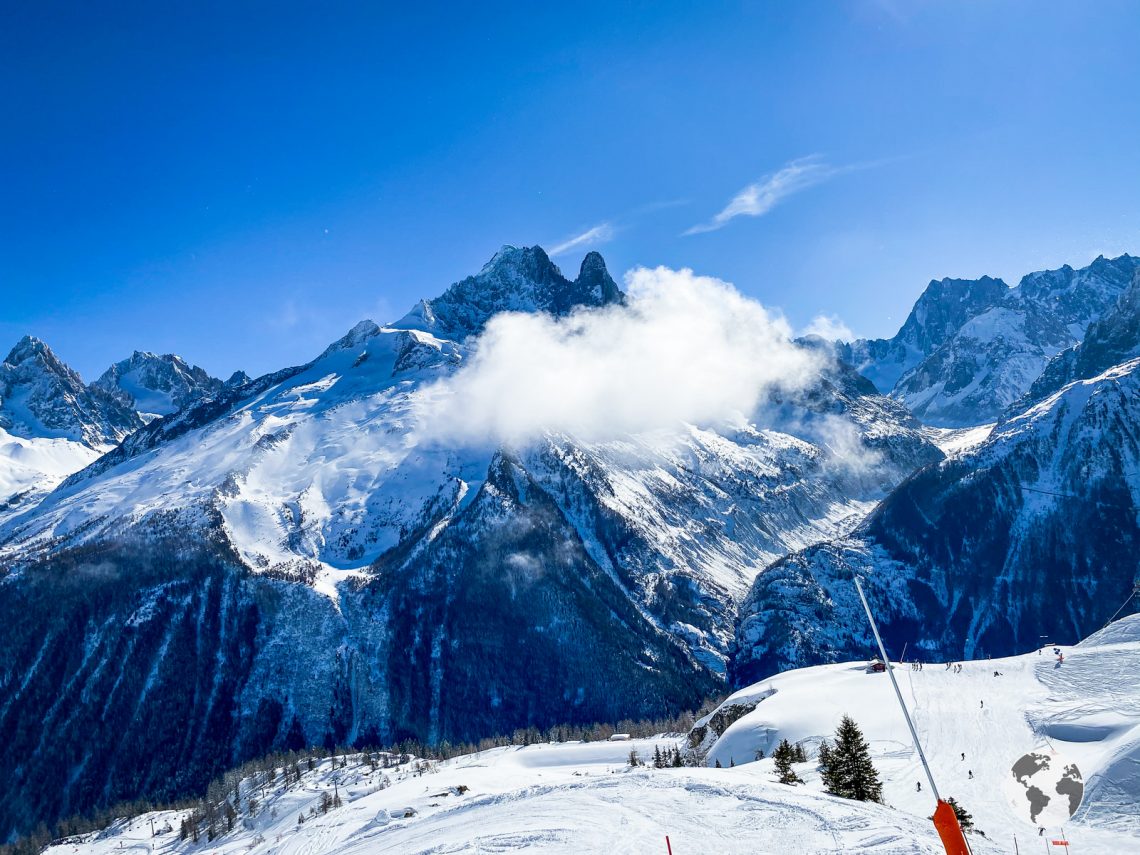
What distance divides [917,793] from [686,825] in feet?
86.4

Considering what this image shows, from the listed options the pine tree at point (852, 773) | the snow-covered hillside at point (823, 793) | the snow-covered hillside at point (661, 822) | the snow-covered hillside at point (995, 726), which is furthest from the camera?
the pine tree at point (852, 773)

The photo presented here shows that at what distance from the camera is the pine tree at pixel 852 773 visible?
56219 millimetres

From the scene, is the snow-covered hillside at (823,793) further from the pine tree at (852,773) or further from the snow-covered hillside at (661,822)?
the pine tree at (852,773)

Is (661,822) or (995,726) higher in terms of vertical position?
(661,822)

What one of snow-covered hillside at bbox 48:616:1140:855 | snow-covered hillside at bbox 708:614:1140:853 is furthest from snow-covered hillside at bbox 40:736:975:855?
snow-covered hillside at bbox 708:614:1140:853

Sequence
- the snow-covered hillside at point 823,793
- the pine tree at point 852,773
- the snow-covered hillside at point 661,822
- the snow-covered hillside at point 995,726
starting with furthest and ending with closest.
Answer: the pine tree at point 852,773 → the snow-covered hillside at point 995,726 → the snow-covered hillside at point 823,793 → the snow-covered hillside at point 661,822

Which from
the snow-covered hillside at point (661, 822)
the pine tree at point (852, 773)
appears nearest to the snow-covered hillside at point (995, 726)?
the pine tree at point (852, 773)

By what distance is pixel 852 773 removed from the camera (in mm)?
57219

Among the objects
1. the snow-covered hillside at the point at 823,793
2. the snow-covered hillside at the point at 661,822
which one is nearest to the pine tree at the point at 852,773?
the snow-covered hillside at the point at 823,793

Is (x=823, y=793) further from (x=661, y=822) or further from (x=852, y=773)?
(x=661, y=822)

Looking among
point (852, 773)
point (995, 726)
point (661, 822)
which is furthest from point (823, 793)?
point (995, 726)

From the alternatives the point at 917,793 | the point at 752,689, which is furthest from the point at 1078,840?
the point at 752,689

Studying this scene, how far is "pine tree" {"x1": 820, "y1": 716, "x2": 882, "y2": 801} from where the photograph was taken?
56219mm

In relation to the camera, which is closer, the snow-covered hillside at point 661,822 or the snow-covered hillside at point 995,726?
the snow-covered hillside at point 661,822
